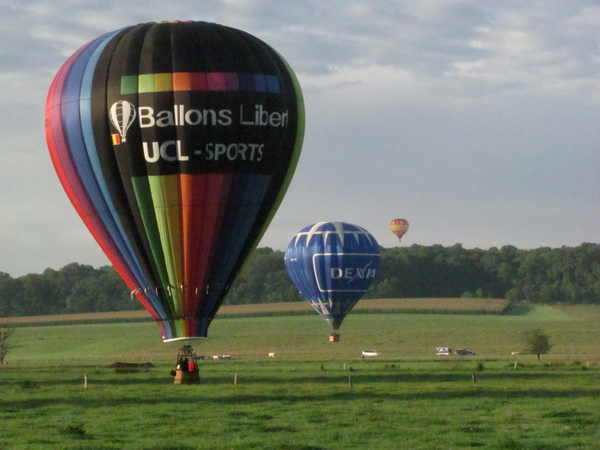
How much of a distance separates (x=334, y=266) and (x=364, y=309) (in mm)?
59854

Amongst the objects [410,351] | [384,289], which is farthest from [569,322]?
[384,289]

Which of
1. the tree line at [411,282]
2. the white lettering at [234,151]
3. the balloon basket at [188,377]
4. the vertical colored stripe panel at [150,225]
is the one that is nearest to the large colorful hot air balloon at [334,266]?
the balloon basket at [188,377]

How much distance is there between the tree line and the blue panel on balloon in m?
87.2

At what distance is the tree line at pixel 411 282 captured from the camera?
536 feet

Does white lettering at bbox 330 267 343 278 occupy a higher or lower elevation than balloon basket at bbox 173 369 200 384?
higher

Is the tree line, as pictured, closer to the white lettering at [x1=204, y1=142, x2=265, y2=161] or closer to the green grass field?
the green grass field

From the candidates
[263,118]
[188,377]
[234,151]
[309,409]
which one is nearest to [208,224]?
[234,151]

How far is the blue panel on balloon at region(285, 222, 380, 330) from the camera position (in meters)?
70.4

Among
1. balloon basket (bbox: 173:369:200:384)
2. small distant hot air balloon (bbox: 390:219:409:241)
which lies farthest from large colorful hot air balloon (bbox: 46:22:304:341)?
small distant hot air balloon (bbox: 390:219:409:241)

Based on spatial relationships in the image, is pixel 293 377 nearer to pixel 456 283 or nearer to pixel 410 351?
pixel 410 351

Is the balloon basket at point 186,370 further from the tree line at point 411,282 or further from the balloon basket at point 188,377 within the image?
the tree line at point 411,282

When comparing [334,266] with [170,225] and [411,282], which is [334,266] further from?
[411,282]

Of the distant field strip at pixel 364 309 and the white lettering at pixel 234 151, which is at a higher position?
the white lettering at pixel 234 151

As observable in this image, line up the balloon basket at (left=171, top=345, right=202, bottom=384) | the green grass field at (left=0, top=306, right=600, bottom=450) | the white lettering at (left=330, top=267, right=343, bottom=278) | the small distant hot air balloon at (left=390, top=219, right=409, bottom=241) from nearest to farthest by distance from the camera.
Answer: the green grass field at (left=0, top=306, right=600, bottom=450)
the balloon basket at (left=171, top=345, right=202, bottom=384)
the white lettering at (left=330, top=267, right=343, bottom=278)
the small distant hot air balloon at (left=390, top=219, right=409, bottom=241)
